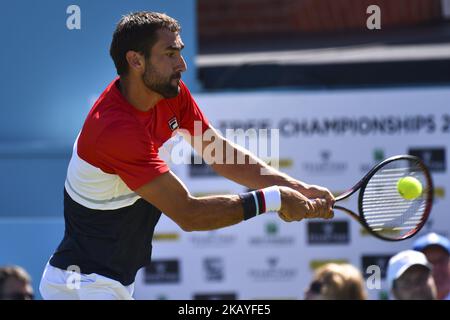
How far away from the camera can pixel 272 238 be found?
8.44 m

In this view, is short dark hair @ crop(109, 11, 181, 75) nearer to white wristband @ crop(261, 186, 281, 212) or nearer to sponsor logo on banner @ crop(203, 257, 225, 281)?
white wristband @ crop(261, 186, 281, 212)

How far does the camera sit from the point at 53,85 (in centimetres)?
912

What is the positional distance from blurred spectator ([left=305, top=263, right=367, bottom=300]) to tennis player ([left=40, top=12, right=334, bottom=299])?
49 cm

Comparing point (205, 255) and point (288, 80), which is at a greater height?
point (288, 80)

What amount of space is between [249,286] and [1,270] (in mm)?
2544

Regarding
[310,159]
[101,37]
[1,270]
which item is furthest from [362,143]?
[1,270]

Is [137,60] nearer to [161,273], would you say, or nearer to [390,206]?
[390,206]

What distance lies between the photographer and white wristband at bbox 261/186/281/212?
5094 millimetres

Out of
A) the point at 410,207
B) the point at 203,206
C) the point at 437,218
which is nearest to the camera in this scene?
the point at 203,206

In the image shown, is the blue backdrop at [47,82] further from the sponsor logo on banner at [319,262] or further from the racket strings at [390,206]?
the racket strings at [390,206]

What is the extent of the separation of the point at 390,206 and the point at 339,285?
508 millimetres

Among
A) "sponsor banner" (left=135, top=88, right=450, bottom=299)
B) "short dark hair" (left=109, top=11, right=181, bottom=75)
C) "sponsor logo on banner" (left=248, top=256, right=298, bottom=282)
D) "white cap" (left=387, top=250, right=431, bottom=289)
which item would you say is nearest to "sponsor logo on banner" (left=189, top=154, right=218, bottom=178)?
"sponsor banner" (left=135, top=88, right=450, bottom=299)

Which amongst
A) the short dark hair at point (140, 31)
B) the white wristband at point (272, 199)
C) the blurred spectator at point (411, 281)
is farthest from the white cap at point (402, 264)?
the short dark hair at point (140, 31)

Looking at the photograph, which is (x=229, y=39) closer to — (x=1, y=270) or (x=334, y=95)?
(x=334, y=95)
